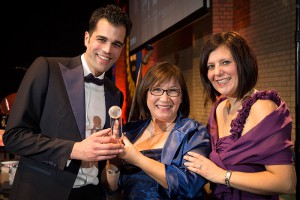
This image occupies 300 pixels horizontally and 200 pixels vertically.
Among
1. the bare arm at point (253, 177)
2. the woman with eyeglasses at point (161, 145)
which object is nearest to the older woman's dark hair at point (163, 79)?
the woman with eyeglasses at point (161, 145)

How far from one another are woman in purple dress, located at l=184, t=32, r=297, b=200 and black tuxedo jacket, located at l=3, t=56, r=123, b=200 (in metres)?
0.64

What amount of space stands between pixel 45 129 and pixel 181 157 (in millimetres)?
745

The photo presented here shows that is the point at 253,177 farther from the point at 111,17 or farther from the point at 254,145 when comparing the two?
the point at 111,17

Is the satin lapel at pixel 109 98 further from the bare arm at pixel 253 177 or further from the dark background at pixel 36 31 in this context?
the dark background at pixel 36 31

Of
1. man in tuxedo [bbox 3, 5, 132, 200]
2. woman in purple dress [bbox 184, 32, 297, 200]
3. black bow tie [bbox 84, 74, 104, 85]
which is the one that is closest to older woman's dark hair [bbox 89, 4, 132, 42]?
man in tuxedo [bbox 3, 5, 132, 200]

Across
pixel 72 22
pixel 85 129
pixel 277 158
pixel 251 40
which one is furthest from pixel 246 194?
pixel 72 22

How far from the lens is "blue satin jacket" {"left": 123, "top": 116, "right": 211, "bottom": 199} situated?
1.66 metres

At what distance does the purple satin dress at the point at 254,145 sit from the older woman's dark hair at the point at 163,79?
1.04ft

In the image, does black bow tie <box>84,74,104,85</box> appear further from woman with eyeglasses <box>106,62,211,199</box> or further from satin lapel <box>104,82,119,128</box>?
woman with eyeglasses <box>106,62,211,199</box>

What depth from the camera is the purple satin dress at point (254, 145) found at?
1.70 m

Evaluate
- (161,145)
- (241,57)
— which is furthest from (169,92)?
(241,57)

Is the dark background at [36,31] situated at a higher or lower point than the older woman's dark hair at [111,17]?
higher

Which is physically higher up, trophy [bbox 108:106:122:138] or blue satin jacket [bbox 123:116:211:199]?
trophy [bbox 108:106:122:138]

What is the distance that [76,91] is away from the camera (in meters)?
1.80
